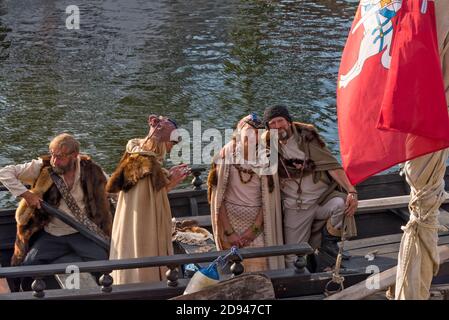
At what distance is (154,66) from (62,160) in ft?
52.8

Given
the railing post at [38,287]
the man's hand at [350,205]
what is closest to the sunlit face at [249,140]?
the man's hand at [350,205]

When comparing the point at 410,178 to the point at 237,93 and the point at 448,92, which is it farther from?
the point at 237,93

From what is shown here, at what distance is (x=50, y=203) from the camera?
27.3 ft

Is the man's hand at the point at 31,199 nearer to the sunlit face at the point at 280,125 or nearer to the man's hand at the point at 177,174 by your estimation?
the man's hand at the point at 177,174

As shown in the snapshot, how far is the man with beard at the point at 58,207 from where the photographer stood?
830 cm

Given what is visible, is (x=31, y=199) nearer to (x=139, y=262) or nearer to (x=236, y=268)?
(x=139, y=262)

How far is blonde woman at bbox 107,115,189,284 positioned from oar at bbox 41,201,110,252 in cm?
47


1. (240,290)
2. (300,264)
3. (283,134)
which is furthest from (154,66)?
(240,290)

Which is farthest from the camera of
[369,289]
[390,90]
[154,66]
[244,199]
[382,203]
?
[154,66]

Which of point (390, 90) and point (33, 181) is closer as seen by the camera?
point (390, 90)

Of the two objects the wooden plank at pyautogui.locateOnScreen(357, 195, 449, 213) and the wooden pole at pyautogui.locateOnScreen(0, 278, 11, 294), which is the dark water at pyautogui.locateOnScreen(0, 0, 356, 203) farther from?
the wooden pole at pyautogui.locateOnScreen(0, 278, 11, 294)

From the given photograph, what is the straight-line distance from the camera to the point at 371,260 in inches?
330

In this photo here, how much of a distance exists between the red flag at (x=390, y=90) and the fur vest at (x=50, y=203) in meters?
2.88

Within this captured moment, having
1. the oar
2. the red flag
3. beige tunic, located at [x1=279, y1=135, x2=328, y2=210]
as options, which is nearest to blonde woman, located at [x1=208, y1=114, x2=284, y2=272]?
beige tunic, located at [x1=279, y1=135, x2=328, y2=210]
